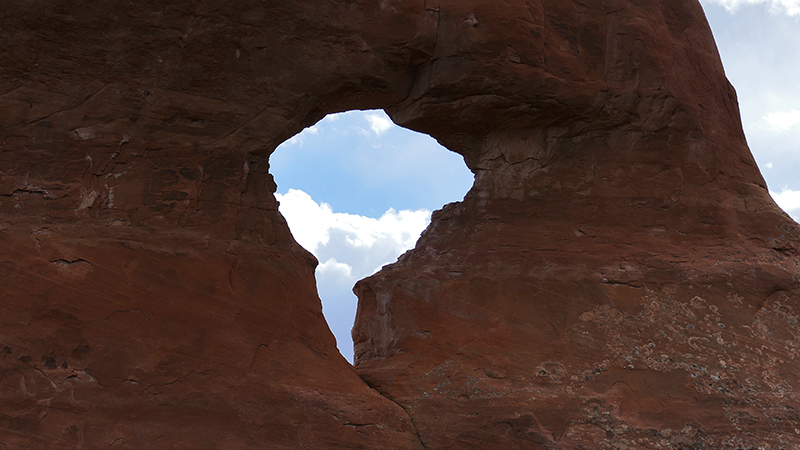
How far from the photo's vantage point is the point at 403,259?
5.35 meters

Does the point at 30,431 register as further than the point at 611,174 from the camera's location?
No

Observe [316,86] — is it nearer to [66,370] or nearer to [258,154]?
[258,154]

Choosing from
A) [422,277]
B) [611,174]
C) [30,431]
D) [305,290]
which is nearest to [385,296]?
[422,277]

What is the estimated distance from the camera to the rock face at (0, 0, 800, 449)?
347 centimetres

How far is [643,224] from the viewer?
16.0 feet

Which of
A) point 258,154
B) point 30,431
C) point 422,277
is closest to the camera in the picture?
point 30,431

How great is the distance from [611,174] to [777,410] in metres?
2.09

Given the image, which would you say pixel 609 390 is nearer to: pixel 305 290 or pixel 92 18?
pixel 305 290

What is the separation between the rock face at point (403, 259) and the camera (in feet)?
11.4

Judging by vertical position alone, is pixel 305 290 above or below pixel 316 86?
below

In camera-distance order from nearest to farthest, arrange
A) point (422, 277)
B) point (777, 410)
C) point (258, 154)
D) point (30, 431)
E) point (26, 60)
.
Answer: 1. point (30, 431)
2. point (26, 60)
3. point (777, 410)
4. point (258, 154)
5. point (422, 277)

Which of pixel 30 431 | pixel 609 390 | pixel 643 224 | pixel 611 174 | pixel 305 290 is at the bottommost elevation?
pixel 30 431

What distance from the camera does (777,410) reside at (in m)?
3.91

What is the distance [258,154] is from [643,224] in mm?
3111
